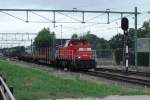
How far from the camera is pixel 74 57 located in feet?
136

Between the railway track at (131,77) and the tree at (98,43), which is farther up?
the tree at (98,43)

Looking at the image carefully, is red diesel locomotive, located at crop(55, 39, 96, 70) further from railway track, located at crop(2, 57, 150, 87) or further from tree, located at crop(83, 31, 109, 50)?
tree, located at crop(83, 31, 109, 50)

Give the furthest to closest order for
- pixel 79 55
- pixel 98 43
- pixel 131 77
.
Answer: pixel 98 43, pixel 79 55, pixel 131 77

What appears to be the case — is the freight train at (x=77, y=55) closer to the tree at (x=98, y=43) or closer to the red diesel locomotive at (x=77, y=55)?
the red diesel locomotive at (x=77, y=55)

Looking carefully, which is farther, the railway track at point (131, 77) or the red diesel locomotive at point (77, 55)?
the red diesel locomotive at point (77, 55)

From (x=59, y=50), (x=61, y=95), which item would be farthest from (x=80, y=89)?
(x=59, y=50)

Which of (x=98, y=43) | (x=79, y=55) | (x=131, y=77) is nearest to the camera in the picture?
(x=131, y=77)

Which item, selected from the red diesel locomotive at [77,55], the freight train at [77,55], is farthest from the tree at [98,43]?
the red diesel locomotive at [77,55]

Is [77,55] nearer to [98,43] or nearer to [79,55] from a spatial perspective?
[79,55]

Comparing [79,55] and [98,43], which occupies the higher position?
[98,43]

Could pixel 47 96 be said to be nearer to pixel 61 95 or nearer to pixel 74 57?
pixel 61 95

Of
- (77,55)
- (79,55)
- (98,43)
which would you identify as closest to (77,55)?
(77,55)

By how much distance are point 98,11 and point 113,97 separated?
127ft

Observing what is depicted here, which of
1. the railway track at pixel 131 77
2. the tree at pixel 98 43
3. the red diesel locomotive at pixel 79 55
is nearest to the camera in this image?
the railway track at pixel 131 77
